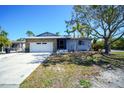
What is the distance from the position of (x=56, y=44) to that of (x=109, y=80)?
19651mm

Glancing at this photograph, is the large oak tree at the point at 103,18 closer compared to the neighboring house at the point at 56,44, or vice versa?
the large oak tree at the point at 103,18

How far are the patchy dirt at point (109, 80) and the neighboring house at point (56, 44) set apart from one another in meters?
17.7

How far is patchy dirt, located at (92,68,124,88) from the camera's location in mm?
9891

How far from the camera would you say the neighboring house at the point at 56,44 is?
29922 mm

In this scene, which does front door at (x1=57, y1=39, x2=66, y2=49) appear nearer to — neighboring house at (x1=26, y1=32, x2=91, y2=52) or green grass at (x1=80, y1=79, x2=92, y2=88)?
neighboring house at (x1=26, y1=32, x2=91, y2=52)

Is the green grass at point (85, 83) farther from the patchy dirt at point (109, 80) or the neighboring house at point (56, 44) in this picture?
the neighboring house at point (56, 44)

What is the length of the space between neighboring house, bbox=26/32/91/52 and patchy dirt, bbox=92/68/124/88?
1771 centimetres

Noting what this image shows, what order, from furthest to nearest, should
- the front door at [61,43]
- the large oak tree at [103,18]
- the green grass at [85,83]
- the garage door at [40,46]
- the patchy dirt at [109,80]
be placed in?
the front door at [61,43] < the garage door at [40,46] < the large oak tree at [103,18] < the patchy dirt at [109,80] < the green grass at [85,83]

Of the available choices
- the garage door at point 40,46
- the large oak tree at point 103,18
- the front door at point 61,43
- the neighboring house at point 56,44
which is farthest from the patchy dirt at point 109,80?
the front door at point 61,43

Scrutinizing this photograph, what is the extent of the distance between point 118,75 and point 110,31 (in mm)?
13839

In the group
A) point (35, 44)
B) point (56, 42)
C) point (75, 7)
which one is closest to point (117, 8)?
point (75, 7)

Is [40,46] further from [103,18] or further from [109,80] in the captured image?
[109,80]
